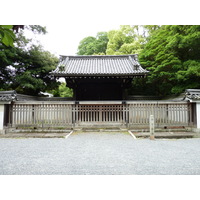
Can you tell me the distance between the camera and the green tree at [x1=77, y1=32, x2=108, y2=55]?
26.6 m

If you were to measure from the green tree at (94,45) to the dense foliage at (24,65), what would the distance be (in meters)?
13.3

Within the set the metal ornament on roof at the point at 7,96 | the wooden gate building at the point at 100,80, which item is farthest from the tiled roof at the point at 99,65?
the metal ornament on roof at the point at 7,96

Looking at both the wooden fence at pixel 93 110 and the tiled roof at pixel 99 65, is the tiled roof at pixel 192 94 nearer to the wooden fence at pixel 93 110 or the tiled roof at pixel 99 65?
the wooden fence at pixel 93 110

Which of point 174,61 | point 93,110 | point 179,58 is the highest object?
point 179,58

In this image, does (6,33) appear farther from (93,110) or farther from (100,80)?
(100,80)

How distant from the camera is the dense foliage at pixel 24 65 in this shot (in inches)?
472

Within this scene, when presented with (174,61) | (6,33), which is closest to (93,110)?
(174,61)

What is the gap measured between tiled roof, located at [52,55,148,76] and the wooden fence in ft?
6.24

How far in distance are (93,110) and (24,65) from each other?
8.36m

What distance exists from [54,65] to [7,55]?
153 inches

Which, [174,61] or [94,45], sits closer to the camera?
[174,61]

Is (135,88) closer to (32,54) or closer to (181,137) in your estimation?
(181,137)

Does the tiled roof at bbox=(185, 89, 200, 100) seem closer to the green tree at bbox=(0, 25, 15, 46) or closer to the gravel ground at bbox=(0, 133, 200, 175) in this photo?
the gravel ground at bbox=(0, 133, 200, 175)

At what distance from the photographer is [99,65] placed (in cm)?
1126
